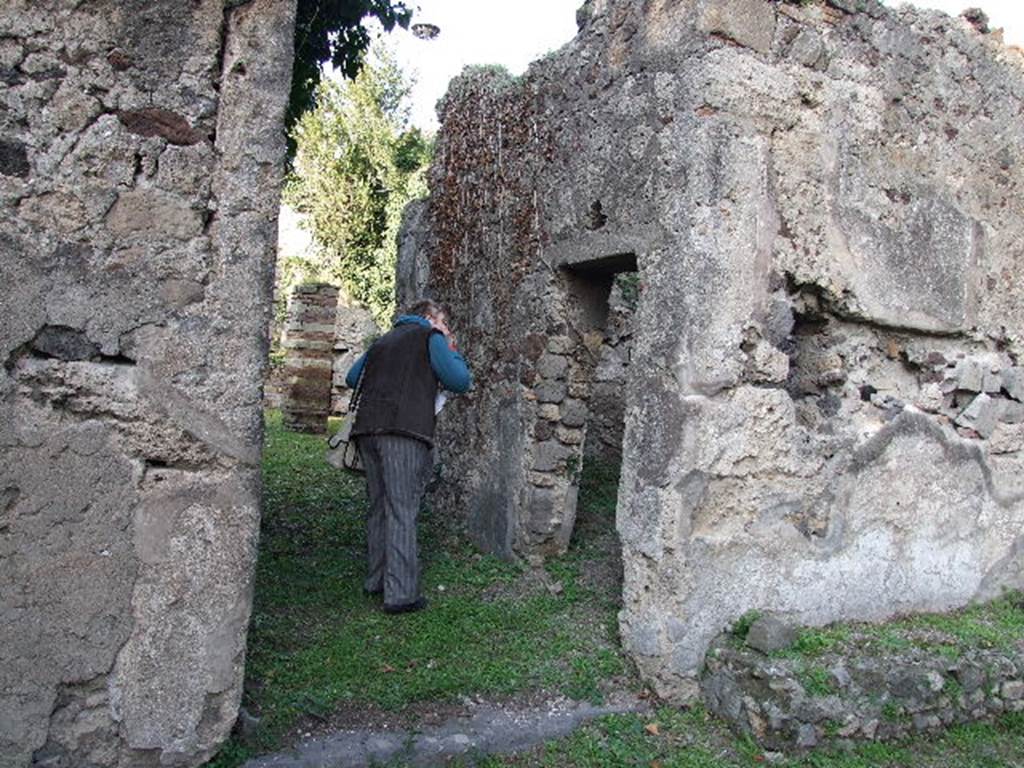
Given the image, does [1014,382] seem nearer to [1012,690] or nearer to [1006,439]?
[1006,439]

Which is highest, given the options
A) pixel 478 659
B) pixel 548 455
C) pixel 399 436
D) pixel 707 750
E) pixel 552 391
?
pixel 552 391

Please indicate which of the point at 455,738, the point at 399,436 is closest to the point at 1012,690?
the point at 455,738

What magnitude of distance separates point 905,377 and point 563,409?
201cm

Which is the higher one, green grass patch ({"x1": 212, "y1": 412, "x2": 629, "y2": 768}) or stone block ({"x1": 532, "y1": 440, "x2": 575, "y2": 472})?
stone block ({"x1": 532, "y1": 440, "x2": 575, "y2": 472})

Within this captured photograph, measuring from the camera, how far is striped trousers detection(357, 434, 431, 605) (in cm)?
486

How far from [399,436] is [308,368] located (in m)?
7.91

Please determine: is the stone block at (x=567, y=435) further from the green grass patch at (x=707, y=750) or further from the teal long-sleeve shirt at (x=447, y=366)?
the green grass patch at (x=707, y=750)

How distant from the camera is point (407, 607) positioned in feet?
15.9

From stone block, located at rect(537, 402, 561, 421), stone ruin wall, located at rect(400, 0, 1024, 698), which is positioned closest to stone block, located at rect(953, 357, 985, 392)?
stone ruin wall, located at rect(400, 0, 1024, 698)

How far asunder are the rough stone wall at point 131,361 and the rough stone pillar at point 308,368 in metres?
9.53

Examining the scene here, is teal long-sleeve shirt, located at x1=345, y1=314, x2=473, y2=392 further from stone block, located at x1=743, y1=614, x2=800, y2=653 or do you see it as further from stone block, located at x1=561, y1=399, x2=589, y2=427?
stone block, located at x1=743, y1=614, x2=800, y2=653

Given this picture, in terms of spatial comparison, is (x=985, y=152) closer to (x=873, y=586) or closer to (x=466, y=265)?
(x=873, y=586)

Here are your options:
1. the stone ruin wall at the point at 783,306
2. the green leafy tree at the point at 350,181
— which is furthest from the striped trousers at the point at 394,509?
the green leafy tree at the point at 350,181

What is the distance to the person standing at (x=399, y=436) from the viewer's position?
4.89 meters
